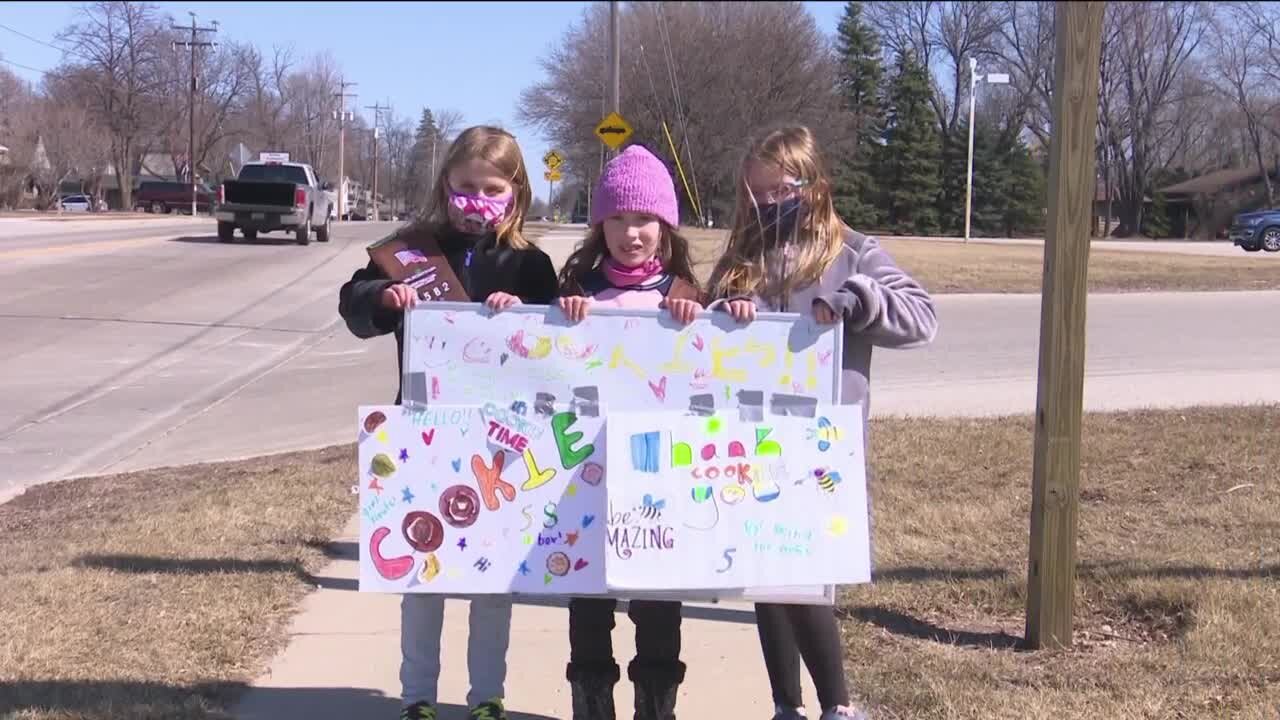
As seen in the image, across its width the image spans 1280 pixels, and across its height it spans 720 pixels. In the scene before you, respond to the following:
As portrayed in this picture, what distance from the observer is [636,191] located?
326 cm

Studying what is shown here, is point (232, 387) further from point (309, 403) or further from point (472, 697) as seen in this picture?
point (472, 697)

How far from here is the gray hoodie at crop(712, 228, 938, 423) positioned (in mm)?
3127

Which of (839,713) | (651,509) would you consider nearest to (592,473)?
(651,509)

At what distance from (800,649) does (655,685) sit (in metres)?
0.40

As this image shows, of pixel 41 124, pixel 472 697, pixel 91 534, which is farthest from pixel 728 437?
pixel 41 124

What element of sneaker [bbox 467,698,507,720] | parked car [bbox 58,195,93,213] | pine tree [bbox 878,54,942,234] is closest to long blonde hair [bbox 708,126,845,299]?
sneaker [bbox 467,698,507,720]

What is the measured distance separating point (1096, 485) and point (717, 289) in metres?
3.64

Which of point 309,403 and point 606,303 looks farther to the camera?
point 309,403

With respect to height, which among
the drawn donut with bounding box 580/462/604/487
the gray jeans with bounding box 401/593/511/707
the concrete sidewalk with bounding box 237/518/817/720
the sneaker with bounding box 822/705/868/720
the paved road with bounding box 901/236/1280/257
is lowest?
the concrete sidewalk with bounding box 237/518/817/720

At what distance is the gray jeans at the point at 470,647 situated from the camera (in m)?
3.34

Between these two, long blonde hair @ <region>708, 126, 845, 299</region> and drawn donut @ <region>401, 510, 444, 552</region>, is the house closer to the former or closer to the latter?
long blonde hair @ <region>708, 126, 845, 299</region>

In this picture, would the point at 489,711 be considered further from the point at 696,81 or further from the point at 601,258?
the point at 696,81

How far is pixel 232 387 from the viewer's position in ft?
34.4

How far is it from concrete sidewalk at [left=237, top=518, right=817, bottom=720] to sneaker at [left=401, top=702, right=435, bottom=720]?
261 mm
